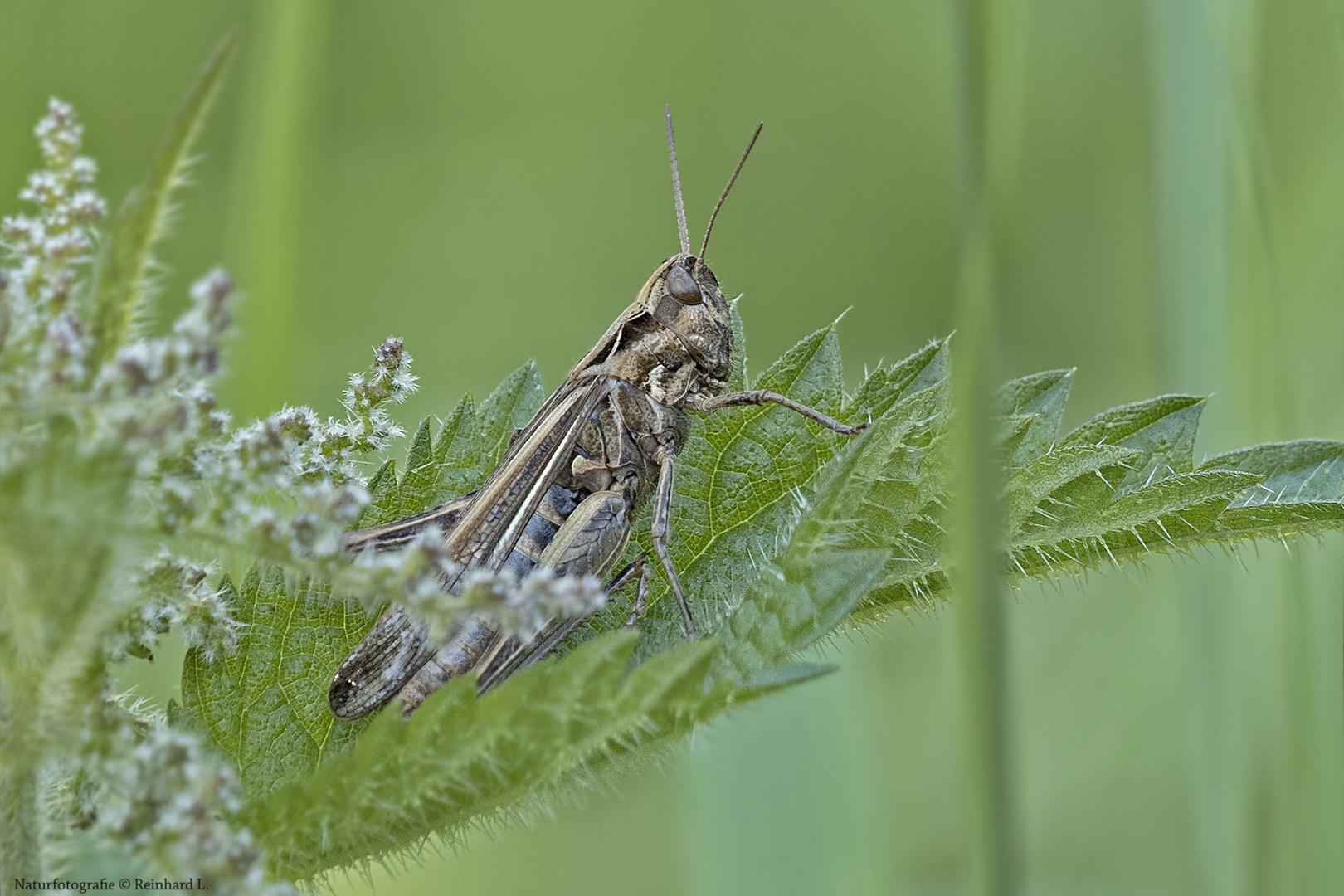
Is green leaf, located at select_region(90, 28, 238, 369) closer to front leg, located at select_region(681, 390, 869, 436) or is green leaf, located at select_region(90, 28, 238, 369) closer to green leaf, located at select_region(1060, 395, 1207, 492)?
front leg, located at select_region(681, 390, 869, 436)

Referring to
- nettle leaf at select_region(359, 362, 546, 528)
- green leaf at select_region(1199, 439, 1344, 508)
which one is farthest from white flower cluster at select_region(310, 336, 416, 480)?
green leaf at select_region(1199, 439, 1344, 508)

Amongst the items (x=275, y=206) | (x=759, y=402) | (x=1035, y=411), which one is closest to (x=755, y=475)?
(x=759, y=402)

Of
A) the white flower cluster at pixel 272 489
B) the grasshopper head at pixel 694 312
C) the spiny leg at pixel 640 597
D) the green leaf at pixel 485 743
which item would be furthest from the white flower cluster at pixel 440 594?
the grasshopper head at pixel 694 312

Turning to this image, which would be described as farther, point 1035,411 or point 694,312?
point 694,312

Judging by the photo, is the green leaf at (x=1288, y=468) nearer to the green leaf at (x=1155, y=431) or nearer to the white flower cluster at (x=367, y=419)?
the green leaf at (x=1155, y=431)

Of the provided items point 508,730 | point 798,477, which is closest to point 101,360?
point 508,730

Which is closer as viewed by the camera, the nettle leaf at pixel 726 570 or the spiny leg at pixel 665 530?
the nettle leaf at pixel 726 570

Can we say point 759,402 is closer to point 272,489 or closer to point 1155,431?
point 1155,431
